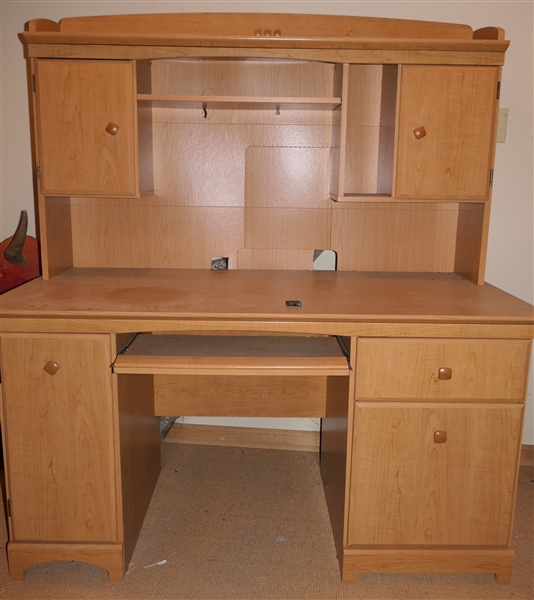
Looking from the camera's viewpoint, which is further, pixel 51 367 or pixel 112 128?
pixel 112 128

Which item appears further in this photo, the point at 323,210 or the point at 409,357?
the point at 323,210

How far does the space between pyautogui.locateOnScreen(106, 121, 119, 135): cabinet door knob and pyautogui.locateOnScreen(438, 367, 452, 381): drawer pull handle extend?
4.11 feet

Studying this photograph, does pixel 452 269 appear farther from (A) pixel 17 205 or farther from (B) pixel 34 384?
(A) pixel 17 205

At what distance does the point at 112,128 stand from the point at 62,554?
1.33 m

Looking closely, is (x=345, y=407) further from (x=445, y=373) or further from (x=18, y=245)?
(x=18, y=245)

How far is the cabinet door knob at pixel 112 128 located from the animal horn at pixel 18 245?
45 centimetres

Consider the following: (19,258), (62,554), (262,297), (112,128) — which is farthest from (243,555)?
(112,128)

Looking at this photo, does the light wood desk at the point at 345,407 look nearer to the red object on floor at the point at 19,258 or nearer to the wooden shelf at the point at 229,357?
the wooden shelf at the point at 229,357

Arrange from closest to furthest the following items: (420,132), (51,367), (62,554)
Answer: (51,367)
(62,554)
(420,132)

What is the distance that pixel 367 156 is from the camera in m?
2.12

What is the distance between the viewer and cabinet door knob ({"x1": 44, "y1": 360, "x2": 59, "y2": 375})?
5.16 feet

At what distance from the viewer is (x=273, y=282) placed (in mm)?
1977

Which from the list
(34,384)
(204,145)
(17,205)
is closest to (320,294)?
(204,145)

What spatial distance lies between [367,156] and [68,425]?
1402 mm
